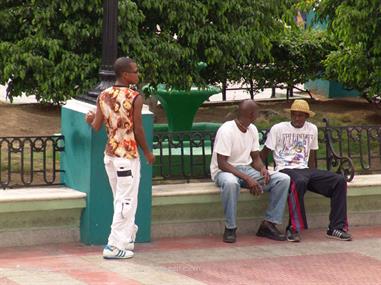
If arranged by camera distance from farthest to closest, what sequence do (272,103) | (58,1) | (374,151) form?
(272,103) → (374,151) → (58,1)

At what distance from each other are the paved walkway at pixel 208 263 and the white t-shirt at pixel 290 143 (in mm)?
695

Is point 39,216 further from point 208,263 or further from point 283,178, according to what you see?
point 283,178

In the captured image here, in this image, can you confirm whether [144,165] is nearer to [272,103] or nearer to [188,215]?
[188,215]

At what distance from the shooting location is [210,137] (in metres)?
10.1

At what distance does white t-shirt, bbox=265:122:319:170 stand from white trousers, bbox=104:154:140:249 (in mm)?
1699

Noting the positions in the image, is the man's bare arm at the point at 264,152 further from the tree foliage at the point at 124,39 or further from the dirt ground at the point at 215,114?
the dirt ground at the point at 215,114

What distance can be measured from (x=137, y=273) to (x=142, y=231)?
3.74 ft

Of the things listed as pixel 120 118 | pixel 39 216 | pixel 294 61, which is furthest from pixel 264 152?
pixel 294 61

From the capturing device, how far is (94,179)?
897 centimetres

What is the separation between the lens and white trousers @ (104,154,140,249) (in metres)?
8.48

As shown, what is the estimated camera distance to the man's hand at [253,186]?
932cm

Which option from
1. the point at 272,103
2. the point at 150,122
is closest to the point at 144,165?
the point at 150,122

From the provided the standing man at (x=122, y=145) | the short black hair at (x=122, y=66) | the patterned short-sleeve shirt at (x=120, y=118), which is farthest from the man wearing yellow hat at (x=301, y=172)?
the short black hair at (x=122, y=66)

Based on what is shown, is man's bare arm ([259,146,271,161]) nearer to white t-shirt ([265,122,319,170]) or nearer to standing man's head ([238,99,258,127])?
white t-shirt ([265,122,319,170])
